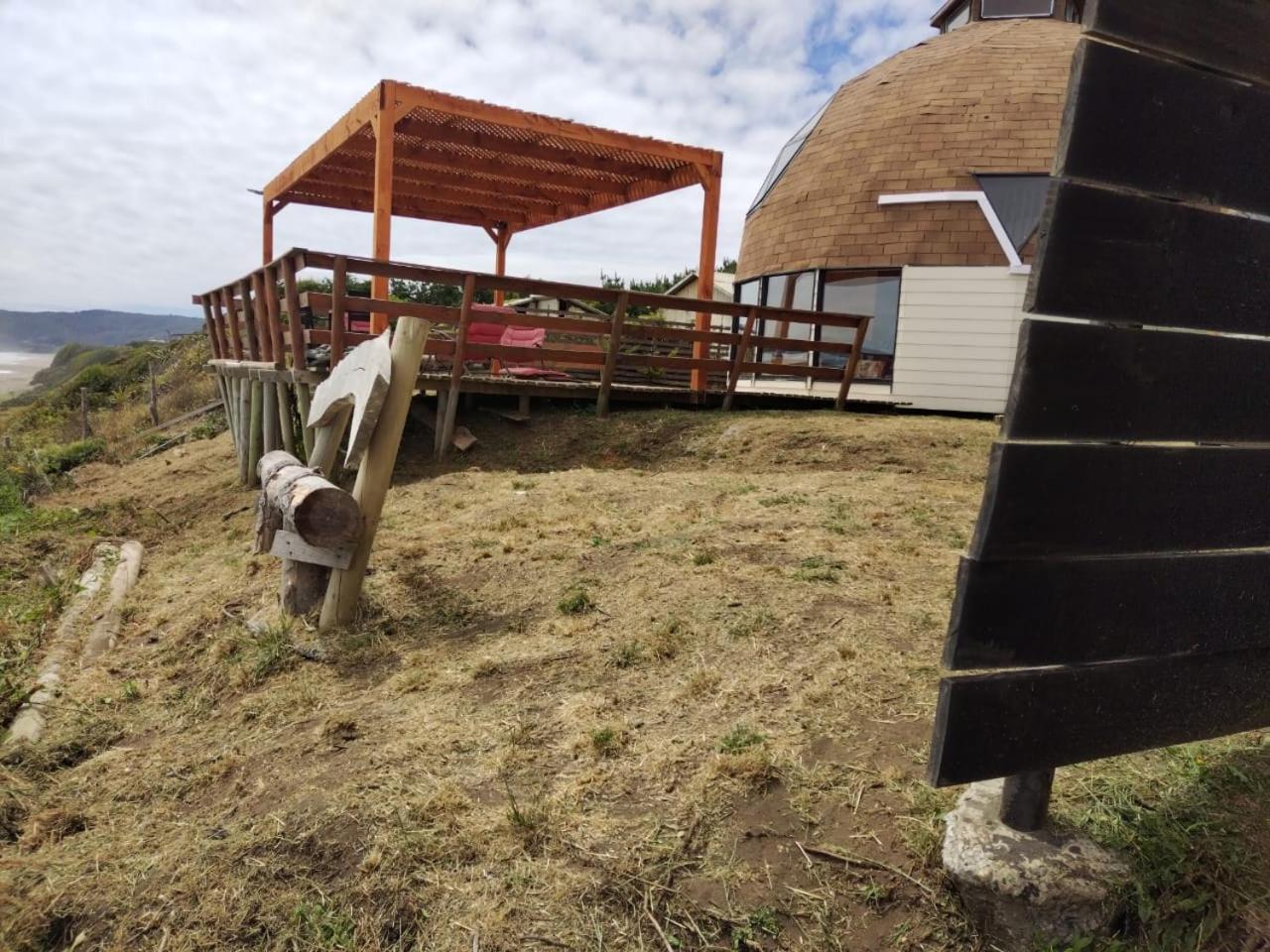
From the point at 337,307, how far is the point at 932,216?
29.6ft

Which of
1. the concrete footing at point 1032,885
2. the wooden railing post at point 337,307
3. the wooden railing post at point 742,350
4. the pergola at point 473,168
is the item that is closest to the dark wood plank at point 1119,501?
the concrete footing at point 1032,885

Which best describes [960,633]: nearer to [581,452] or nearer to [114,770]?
[114,770]

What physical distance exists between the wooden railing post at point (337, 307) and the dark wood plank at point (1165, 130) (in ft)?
22.0

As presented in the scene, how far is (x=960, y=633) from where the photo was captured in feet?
5.99

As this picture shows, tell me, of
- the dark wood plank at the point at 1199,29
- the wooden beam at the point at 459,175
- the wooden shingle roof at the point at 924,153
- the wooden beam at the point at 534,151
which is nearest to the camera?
the dark wood plank at the point at 1199,29

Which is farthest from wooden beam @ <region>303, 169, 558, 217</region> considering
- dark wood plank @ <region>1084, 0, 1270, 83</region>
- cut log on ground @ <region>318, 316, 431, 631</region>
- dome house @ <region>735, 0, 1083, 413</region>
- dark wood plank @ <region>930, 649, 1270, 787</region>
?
dark wood plank @ <region>930, 649, 1270, 787</region>

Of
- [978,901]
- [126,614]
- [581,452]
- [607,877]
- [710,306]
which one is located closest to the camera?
[978,901]

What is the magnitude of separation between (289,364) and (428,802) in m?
7.15

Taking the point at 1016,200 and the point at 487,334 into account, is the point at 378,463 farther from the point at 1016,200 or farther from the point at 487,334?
the point at 1016,200

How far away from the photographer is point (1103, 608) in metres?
1.91

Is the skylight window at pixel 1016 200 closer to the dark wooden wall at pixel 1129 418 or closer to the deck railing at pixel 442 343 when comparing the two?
the deck railing at pixel 442 343

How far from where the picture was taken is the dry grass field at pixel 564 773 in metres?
2.14

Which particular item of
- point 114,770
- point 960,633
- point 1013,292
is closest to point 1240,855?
point 960,633

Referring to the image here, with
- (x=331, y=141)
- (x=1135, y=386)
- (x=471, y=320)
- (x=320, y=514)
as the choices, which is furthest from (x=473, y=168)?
(x=1135, y=386)
